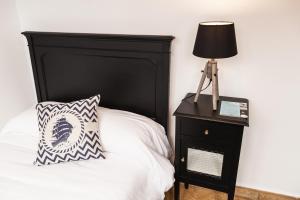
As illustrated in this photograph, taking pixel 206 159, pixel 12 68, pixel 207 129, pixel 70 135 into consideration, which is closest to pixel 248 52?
pixel 207 129

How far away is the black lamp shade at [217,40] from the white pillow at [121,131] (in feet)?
2.02

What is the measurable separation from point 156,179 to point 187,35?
940mm

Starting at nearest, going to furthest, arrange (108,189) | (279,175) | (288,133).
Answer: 1. (108,189)
2. (288,133)
3. (279,175)

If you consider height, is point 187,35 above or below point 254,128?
above

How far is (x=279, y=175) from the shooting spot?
1815mm

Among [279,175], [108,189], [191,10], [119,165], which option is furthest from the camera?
[279,175]

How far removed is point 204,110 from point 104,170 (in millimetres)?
685

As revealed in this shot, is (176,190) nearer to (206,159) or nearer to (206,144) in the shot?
(206,159)

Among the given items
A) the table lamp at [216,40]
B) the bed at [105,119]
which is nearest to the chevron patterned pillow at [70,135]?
the bed at [105,119]

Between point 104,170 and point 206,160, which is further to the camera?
point 206,160

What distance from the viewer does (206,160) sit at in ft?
5.30

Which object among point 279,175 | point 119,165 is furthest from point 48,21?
point 279,175

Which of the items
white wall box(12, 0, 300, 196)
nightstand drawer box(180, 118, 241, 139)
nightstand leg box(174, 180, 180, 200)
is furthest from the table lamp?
nightstand leg box(174, 180, 180, 200)

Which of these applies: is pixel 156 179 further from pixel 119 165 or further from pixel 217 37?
pixel 217 37
